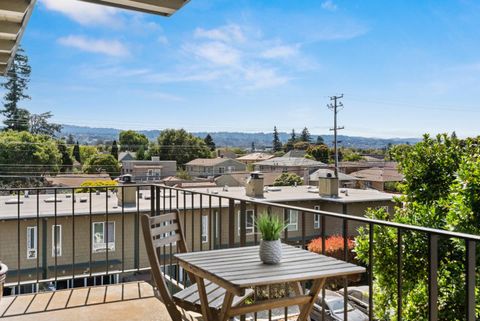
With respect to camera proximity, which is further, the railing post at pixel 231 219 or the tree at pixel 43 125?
the tree at pixel 43 125

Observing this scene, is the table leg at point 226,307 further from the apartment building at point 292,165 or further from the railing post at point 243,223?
the apartment building at point 292,165

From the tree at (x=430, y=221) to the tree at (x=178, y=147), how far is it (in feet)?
123

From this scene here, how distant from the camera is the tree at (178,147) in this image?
44906 mm

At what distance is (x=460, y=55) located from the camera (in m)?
43.5

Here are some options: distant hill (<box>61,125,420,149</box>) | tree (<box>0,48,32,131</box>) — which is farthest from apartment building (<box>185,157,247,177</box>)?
tree (<box>0,48,32,131</box>)

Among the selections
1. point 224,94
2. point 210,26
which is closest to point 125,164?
point 210,26

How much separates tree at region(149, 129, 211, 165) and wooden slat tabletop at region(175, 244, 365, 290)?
140 ft

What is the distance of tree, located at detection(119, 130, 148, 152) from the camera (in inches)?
1734

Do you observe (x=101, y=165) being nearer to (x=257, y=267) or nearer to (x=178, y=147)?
→ (x=178, y=147)

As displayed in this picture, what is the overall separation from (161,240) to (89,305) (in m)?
1.31

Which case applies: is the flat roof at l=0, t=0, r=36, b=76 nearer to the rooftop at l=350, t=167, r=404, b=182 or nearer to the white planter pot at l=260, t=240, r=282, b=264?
the white planter pot at l=260, t=240, r=282, b=264

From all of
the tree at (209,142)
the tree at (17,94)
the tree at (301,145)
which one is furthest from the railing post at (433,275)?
the tree at (301,145)

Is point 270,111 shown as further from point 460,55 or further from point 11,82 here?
point 11,82

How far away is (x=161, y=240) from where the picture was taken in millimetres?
2863
